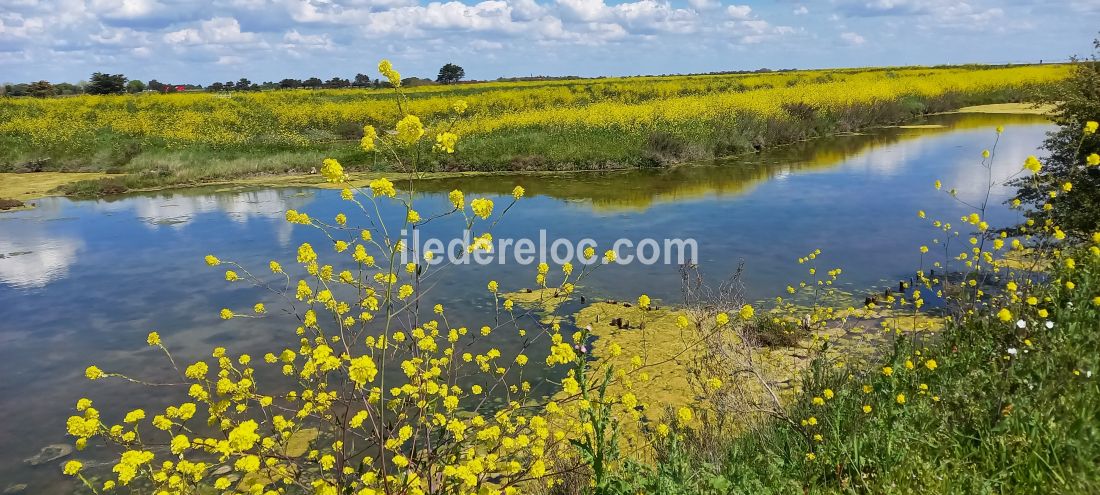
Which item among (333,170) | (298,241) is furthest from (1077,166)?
(298,241)

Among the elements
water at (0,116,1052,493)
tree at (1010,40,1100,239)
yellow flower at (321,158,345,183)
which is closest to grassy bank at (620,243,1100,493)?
yellow flower at (321,158,345,183)

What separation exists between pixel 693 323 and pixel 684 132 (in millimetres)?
13462

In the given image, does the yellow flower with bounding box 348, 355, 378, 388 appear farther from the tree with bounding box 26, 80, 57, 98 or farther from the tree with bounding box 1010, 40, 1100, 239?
the tree with bounding box 26, 80, 57, 98

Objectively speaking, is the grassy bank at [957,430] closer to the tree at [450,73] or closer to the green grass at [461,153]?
the green grass at [461,153]

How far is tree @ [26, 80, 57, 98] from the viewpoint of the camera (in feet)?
167

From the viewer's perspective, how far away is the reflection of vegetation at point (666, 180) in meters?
13.9

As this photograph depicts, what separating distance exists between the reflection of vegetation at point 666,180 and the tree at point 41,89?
5298cm

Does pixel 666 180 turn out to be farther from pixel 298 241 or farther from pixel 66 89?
pixel 66 89

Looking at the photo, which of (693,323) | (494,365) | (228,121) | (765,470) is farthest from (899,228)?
(228,121)

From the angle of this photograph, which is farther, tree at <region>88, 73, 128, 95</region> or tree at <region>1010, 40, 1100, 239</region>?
tree at <region>88, 73, 128, 95</region>

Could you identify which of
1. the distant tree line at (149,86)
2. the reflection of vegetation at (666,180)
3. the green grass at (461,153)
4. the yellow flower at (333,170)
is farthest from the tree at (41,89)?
the yellow flower at (333,170)

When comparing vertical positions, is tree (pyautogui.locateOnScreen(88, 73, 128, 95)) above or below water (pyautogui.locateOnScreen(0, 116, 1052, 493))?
above

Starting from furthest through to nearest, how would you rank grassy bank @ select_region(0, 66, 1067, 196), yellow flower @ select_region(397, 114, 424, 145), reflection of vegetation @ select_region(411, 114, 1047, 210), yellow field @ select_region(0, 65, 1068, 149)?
yellow field @ select_region(0, 65, 1068, 149), grassy bank @ select_region(0, 66, 1067, 196), reflection of vegetation @ select_region(411, 114, 1047, 210), yellow flower @ select_region(397, 114, 424, 145)

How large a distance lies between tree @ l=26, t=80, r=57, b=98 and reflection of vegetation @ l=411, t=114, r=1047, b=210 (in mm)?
52978
